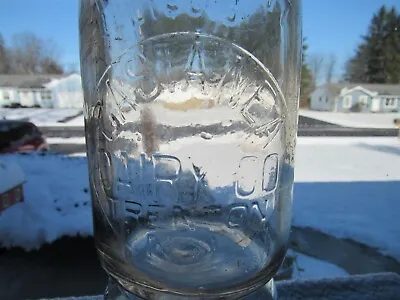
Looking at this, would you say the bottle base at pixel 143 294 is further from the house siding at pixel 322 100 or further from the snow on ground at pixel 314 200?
the house siding at pixel 322 100

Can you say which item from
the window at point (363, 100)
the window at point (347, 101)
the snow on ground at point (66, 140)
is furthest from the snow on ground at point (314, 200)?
the window at point (347, 101)

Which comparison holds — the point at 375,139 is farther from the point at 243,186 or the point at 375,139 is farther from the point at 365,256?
the point at 243,186

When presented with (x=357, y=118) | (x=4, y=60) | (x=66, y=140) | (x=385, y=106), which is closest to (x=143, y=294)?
(x=4, y=60)

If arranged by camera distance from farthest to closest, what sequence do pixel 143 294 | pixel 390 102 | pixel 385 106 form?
pixel 385 106, pixel 390 102, pixel 143 294

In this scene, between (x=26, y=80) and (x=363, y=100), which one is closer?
(x=26, y=80)

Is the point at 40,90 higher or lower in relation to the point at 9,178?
higher

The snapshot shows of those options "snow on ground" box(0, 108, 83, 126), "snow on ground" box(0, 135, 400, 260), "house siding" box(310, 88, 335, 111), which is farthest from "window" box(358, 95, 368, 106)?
"snow on ground" box(0, 108, 83, 126)

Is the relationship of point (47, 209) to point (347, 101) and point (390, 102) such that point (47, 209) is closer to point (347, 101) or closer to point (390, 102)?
point (390, 102)

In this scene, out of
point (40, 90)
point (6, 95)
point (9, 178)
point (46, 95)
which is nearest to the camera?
point (9, 178)
